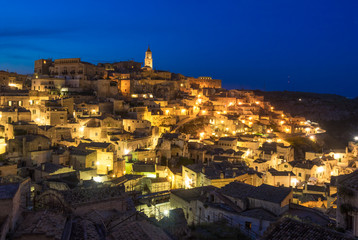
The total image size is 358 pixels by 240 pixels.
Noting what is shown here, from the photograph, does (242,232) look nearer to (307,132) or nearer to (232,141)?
(232,141)

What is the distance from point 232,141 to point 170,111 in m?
12.4

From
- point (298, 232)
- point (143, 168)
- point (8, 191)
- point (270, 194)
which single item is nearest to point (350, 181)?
point (298, 232)

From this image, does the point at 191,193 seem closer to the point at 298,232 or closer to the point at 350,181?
the point at 298,232

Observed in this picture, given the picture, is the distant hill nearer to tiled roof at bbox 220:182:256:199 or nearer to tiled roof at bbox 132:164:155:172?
tiled roof at bbox 132:164:155:172

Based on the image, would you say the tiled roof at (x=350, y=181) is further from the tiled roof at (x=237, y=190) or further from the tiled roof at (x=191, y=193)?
the tiled roof at (x=191, y=193)

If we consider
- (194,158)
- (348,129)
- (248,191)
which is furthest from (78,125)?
(348,129)

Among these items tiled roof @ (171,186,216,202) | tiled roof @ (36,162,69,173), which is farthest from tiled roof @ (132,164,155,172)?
tiled roof @ (171,186,216,202)

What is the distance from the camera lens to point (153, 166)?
83.0ft

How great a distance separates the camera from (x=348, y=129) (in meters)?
74.5

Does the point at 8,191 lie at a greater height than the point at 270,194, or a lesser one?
greater

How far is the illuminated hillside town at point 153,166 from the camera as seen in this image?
31.9ft

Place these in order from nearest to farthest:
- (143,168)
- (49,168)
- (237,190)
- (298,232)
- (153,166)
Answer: (298,232), (237,190), (49,168), (143,168), (153,166)

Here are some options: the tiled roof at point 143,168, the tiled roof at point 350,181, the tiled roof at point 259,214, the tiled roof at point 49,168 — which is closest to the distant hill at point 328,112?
the tiled roof at point 143,168

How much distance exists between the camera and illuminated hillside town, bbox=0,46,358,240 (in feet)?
31.9
